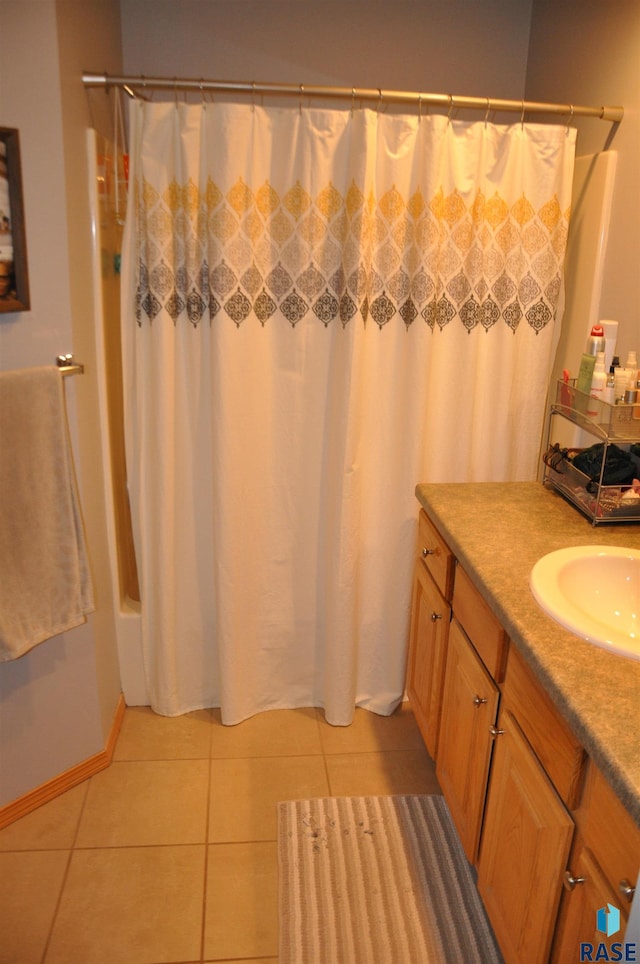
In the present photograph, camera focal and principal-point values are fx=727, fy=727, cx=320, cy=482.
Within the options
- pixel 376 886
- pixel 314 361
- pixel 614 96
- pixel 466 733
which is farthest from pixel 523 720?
pixel 614 96

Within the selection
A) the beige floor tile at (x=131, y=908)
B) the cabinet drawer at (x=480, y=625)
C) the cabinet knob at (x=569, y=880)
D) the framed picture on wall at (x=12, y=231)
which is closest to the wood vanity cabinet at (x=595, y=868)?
the cabinet knob at (x=569, y=880)

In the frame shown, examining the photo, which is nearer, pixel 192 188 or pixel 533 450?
pixel 192 188

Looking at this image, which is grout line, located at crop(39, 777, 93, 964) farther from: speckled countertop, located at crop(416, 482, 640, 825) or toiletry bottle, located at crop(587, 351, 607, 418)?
toiletry bottle, located at crop(587, 351, 607, 418)

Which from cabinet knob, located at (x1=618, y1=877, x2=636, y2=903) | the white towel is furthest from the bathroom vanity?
the white towel

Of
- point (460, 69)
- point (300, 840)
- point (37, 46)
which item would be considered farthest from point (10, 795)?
point (460, 69)

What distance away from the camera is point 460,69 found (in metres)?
2.36

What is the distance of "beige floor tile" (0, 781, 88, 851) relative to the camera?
1.87 meters

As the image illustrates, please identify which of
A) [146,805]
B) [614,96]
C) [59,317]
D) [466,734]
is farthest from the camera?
[146,805]

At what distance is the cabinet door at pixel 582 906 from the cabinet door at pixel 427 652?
0.72 metres

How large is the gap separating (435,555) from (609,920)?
37.3 inches

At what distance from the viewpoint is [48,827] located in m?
1.93

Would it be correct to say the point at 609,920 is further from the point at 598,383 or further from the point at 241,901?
the point at 598,383

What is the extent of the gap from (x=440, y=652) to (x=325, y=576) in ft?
1.77

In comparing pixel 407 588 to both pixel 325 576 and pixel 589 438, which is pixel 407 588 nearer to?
pixel 325 576
